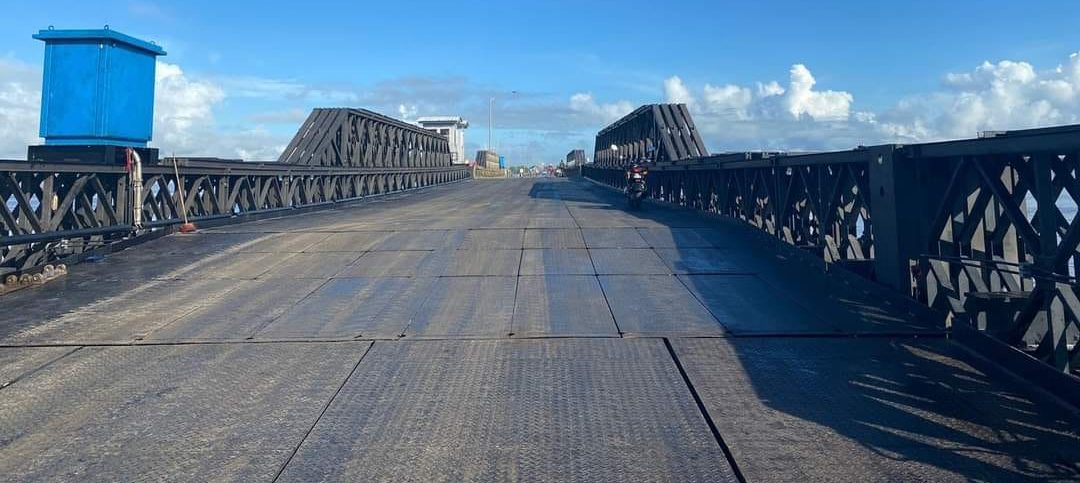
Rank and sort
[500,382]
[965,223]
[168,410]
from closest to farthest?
[168,410], [500,382], [965,223]

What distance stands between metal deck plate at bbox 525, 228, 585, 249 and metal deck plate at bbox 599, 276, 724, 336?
9.15 ft

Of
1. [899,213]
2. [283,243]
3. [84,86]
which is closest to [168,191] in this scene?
[84,86]

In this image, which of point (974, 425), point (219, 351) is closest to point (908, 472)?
point (974, 425)

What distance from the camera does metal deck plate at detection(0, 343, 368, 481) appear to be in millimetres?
4305

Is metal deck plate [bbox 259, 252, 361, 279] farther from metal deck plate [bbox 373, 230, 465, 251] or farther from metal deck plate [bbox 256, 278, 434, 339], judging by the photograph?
metal deck plate [bbox 373, 230, 465, 251]

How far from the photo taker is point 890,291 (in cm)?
795

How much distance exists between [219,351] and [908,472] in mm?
A: 5498

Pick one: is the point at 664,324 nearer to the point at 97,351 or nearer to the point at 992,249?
the point at 992,249

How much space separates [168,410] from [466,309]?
348 centimetres

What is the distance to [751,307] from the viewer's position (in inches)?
322

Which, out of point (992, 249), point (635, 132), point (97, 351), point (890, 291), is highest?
point (635, 132)

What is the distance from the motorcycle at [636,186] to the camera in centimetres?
2034

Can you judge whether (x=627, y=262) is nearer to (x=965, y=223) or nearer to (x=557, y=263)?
(x=557, y=263)

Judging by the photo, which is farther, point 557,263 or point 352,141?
point 352,141
